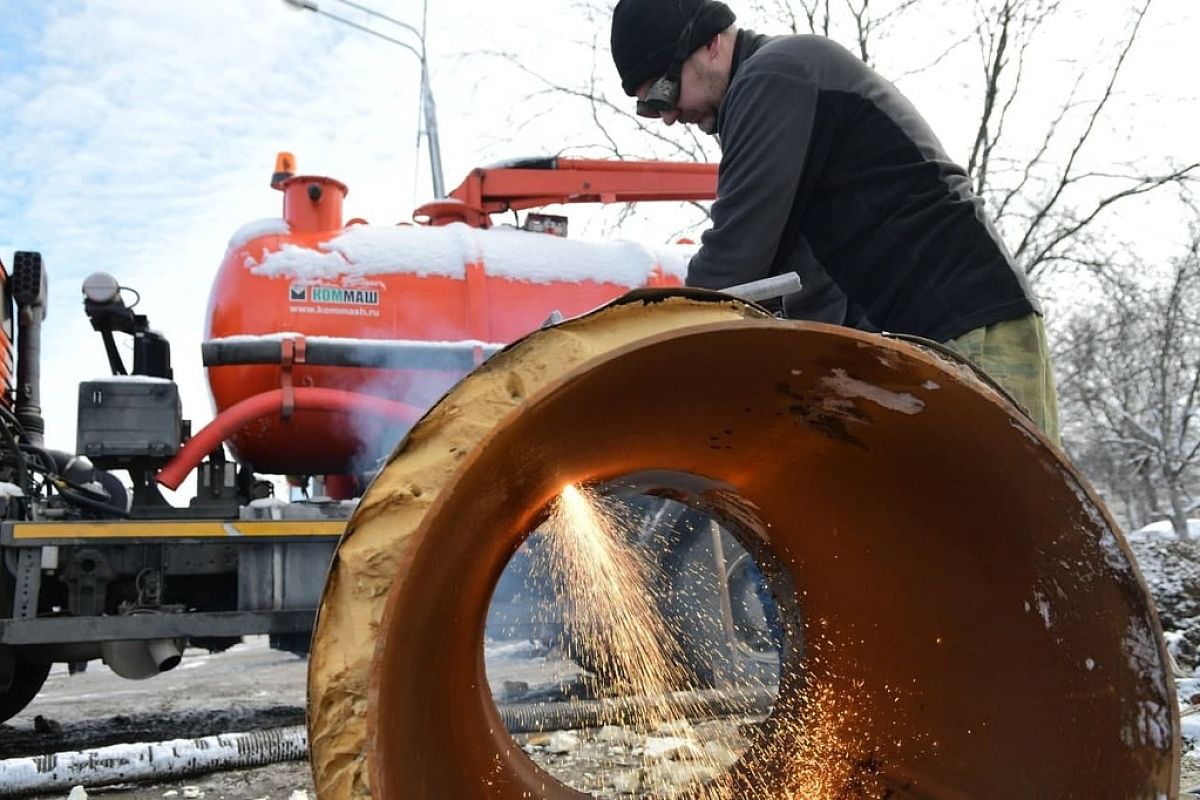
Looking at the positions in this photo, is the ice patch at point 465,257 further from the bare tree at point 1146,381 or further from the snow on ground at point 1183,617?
the bare tree at point 1146,381

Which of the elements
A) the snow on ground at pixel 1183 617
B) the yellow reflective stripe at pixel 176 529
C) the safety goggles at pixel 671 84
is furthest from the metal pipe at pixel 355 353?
the snow on ground at pixel 1183 617

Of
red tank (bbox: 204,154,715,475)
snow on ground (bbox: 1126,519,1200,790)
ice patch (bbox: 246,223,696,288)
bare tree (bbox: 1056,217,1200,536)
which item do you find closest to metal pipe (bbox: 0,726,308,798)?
red tank (bbox: 204,154,715,475)

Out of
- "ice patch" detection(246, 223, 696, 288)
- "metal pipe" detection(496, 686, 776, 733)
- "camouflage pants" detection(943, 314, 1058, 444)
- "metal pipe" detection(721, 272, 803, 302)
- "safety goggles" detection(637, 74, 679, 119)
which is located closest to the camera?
"metal pipe" detection(721, 272, 803, 302)

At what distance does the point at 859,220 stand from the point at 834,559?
2.96ft

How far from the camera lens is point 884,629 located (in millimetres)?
2201

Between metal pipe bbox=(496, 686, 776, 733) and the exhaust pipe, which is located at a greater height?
the exhaust pipe

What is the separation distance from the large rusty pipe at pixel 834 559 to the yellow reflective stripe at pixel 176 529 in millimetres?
2522

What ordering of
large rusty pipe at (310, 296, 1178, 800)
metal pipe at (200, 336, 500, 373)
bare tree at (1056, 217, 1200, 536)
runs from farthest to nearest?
bare tree at (1056, 217, 1200, 536) → metal pipe at (200, 336, 500, 373) → large rusty pipe at (310, 296, 1178, 800)

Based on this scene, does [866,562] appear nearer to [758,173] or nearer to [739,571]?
[758,173]

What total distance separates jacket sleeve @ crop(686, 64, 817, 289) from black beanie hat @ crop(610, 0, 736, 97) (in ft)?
0.91

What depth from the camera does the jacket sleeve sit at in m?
2.38

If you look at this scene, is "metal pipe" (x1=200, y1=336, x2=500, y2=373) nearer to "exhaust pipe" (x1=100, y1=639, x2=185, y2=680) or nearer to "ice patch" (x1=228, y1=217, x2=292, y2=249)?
"ice patch" (x1=228, y1=217, x2=292, y2=249)

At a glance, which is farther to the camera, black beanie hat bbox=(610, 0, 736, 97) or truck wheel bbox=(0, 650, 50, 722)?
truck wheel bbox=(0, 650, 50, 722)

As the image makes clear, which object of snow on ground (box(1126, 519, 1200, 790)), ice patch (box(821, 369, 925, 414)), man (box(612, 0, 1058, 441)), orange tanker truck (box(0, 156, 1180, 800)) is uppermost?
man (box(612, 0, 1058, 441))
